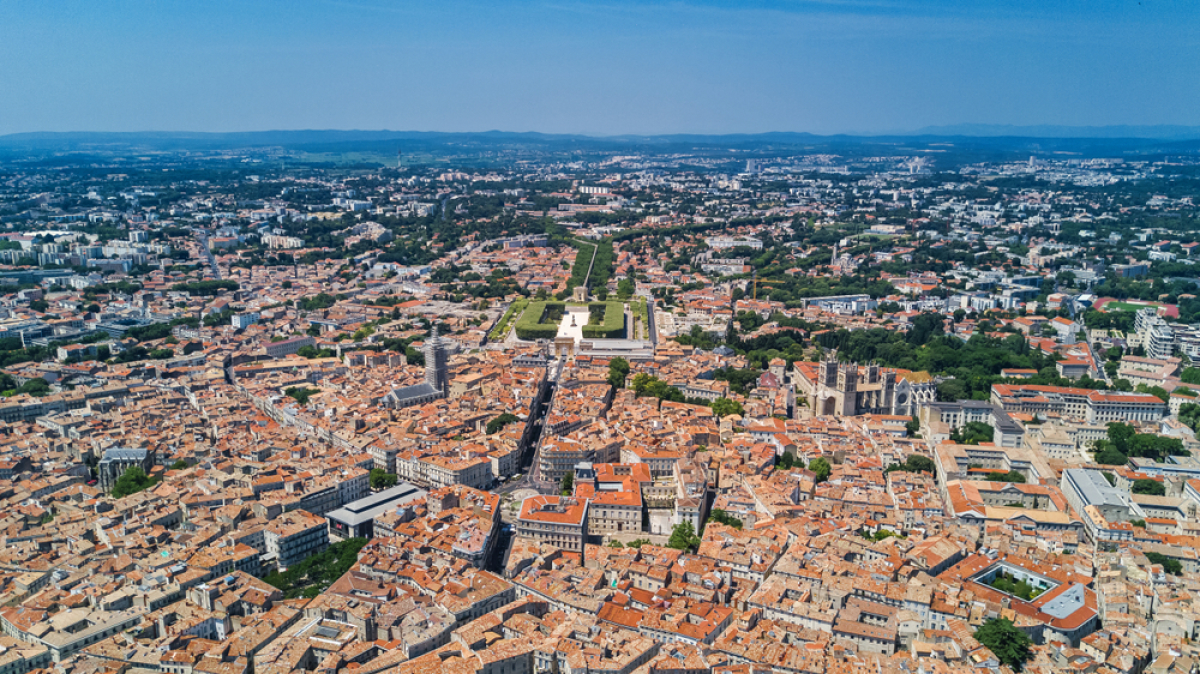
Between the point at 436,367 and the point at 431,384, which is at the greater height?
the point at 436,367

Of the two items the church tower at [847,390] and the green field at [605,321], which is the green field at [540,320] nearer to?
the green field at [605,321]

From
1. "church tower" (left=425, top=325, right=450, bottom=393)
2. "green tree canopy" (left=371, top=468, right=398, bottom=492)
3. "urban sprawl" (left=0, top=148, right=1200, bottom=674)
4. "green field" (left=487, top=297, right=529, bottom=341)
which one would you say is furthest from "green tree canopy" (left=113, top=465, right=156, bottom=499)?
"green field" (left=487, top=297, right=529, bottom=341)

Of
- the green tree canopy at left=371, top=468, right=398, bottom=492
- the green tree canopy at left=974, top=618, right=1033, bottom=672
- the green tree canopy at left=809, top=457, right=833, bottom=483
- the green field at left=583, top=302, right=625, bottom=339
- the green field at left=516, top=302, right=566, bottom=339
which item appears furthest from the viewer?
the green field at left=516, top=302, right=566, bottom=339

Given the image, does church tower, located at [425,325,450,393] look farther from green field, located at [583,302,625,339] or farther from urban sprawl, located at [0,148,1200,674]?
green field, located at [583,302,625,339]

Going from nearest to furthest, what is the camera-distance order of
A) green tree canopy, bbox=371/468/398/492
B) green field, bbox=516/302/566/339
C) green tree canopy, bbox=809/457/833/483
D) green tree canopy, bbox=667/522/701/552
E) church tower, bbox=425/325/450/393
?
green tree canopy, bbox=667/522/701/552, green tree canopy, bbox=371/468/398/492, green tree canopy, bbox=809/457/833/483, church tower, bbox=425/325/450/393, green field, bbox=516/302/566/339

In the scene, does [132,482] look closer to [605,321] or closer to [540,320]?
[540,320]

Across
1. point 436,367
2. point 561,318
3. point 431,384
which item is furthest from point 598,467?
point 561,318

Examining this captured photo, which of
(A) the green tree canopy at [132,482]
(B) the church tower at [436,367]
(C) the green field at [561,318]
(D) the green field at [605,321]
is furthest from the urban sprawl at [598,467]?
(C) the green field at [561,318]

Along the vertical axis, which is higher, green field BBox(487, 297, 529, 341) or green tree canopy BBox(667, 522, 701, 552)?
green tree canopy BBox(667, 522, 701, 552)

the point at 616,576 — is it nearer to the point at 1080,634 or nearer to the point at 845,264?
the point at 1080,634
